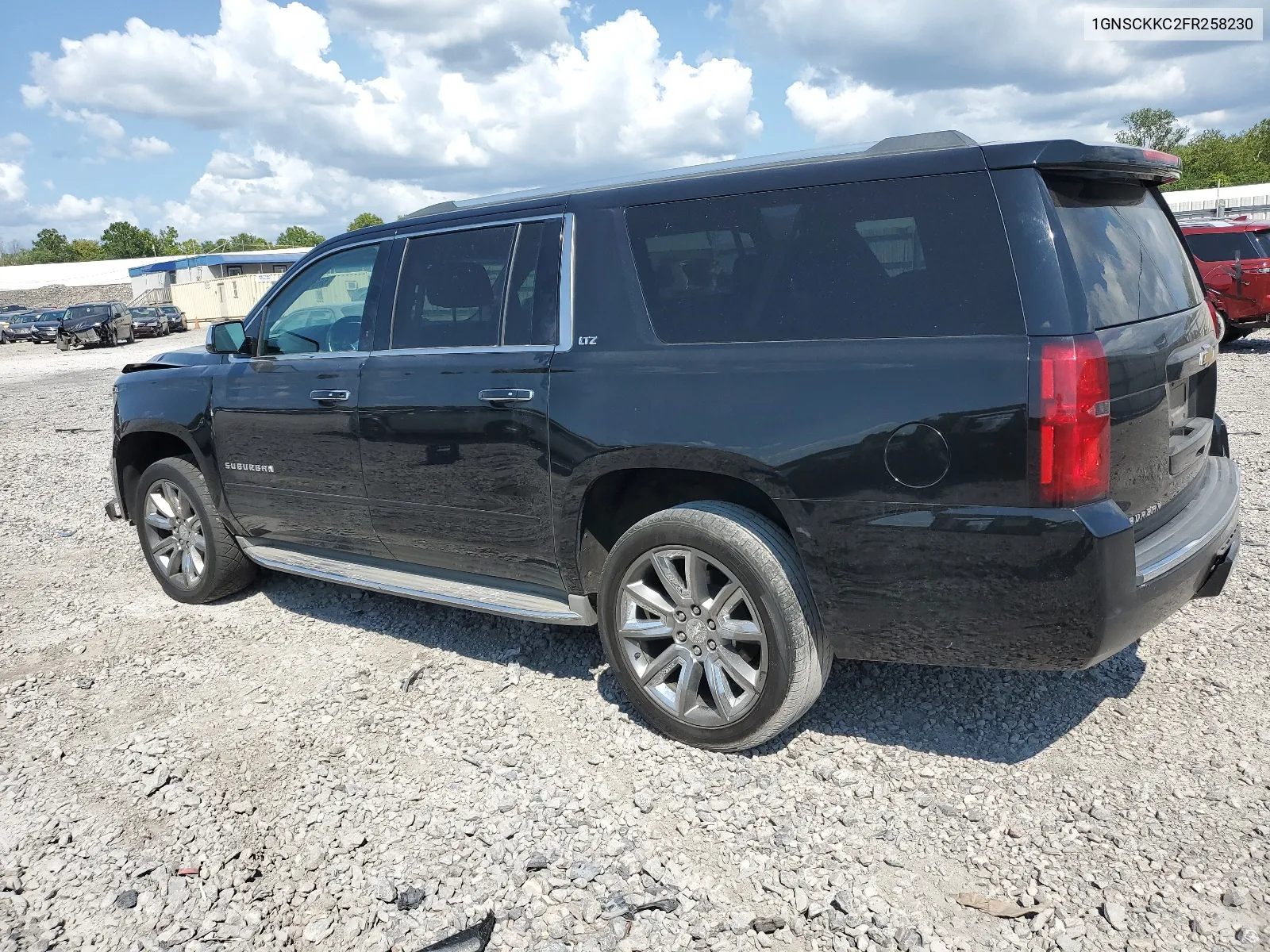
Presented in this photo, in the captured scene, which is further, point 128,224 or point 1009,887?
point 128,224

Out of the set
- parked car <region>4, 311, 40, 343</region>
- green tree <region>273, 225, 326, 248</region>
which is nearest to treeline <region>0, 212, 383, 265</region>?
green tree <region>273, 225, 326, 248</region>

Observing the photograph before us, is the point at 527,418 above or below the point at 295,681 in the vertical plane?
above

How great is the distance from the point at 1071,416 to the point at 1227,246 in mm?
13487

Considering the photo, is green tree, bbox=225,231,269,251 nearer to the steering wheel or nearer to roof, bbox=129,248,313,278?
roof, bbox=129,248,313,278

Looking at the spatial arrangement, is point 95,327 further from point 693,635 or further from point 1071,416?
point 1071,416

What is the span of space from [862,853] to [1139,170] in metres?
2.33

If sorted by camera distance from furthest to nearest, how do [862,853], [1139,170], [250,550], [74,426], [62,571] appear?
[74,426]
[62,571]
[250,550]
[1139,170]
[862,853]

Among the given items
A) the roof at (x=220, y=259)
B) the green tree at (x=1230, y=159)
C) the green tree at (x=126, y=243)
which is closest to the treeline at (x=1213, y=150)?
the green tree at (x=1230, y=159)

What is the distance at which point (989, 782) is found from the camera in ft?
10.8

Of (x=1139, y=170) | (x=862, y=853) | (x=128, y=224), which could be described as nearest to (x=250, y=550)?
(x=862, y=853)

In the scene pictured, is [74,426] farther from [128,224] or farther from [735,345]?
[128,224]

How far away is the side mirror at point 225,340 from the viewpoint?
4.99 metres

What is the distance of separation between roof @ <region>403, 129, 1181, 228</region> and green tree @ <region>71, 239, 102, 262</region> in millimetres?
147293

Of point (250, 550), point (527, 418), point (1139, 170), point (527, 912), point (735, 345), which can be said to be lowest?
point (527, 912)
